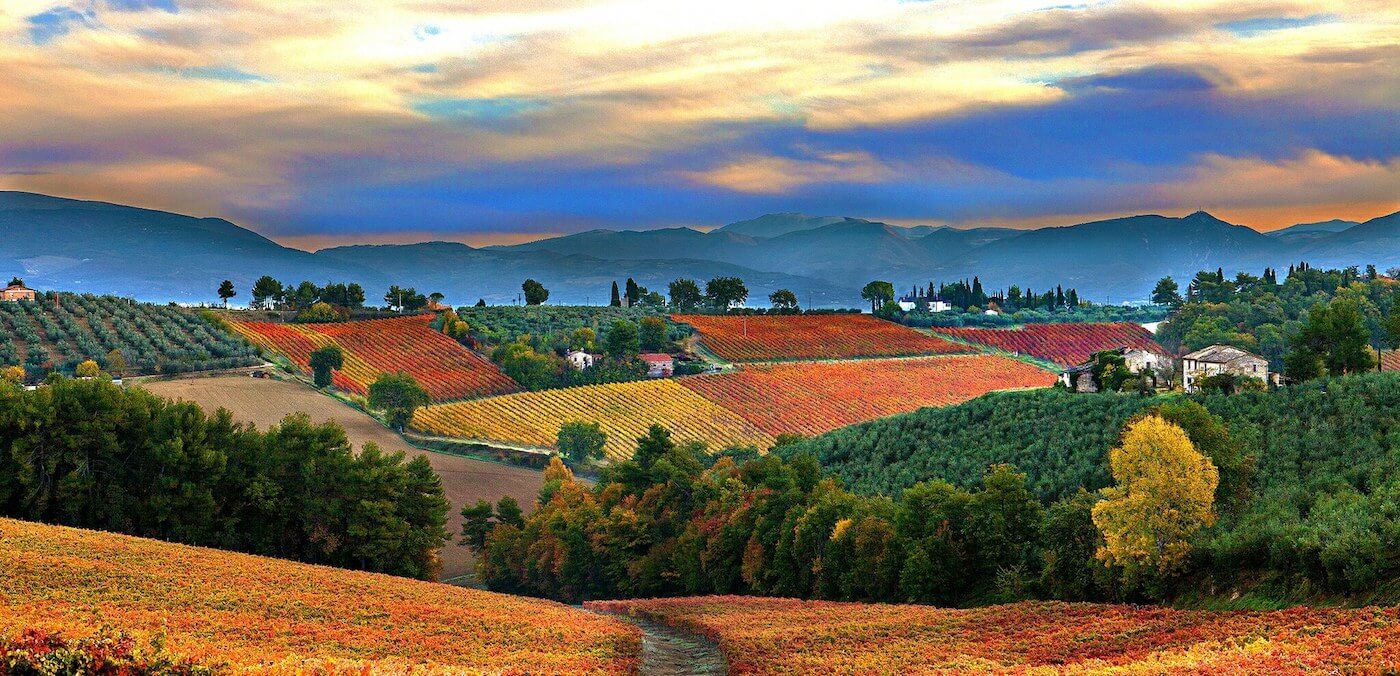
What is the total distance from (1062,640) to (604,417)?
3944 inches

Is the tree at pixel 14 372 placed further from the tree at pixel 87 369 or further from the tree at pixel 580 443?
the tree at pixel 580 443

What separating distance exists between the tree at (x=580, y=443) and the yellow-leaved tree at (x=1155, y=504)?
248 ft

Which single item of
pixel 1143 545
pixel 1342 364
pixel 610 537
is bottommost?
pixel 610 537

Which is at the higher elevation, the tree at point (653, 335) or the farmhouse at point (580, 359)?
the tree at point (653, 335)

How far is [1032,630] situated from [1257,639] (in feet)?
23.4

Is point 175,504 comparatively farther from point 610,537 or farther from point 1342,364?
point 1342,364

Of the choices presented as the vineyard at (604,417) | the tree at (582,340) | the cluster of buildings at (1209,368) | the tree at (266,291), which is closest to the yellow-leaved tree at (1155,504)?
the cluster of buildings at (1209,368)

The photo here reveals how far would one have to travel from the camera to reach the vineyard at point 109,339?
121625mm

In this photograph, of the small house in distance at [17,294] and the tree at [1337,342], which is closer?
the tree at [1337,342]

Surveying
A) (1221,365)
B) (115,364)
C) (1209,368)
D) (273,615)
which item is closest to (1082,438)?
(1209,368)

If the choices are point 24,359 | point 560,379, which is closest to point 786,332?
point 560,379

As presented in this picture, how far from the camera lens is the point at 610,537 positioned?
69.7m

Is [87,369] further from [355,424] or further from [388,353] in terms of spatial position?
[388,353]

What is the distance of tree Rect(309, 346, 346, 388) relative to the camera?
428 ft
